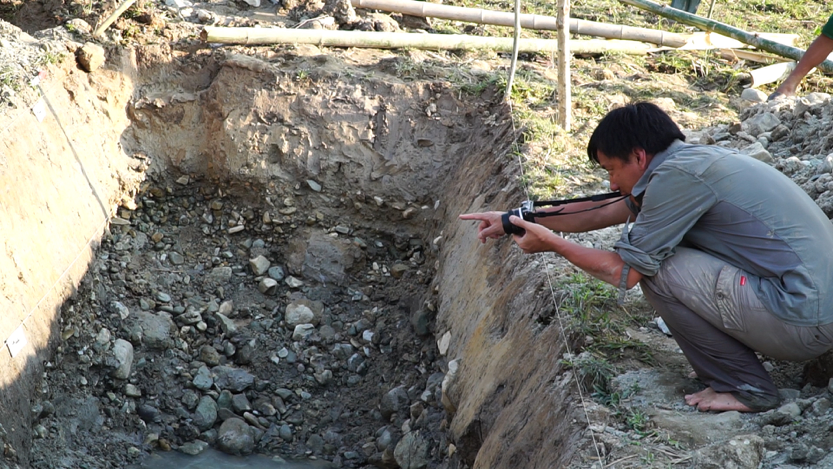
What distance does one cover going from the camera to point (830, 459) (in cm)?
204

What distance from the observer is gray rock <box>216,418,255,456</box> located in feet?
13.2

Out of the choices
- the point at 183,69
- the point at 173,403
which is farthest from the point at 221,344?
the point at 183,69

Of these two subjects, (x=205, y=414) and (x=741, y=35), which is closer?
(x=205, y=414)

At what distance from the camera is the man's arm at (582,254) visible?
236cm

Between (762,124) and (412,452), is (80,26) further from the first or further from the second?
(762,124)

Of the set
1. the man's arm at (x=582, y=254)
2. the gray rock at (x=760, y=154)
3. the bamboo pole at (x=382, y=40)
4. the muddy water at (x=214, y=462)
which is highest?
the man's arm at (x=582, y=254)

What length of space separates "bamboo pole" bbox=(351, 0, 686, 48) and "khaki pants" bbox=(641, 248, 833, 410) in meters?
3.88

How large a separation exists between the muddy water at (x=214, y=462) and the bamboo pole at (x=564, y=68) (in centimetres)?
245

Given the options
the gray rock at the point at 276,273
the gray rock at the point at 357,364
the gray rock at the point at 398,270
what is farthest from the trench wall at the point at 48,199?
the gray rock at the point at 398,270

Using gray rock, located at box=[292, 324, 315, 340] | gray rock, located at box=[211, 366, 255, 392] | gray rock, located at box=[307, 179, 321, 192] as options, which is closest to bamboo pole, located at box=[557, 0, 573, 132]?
gray rock, located at box=[307, 179, 321, 192]

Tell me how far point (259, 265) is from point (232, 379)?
88cm

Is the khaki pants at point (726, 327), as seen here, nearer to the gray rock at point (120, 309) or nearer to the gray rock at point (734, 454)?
the gray rock at point (734, 454)

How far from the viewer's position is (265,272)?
500 cm

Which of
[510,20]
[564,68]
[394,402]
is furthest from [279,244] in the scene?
[510,20]
